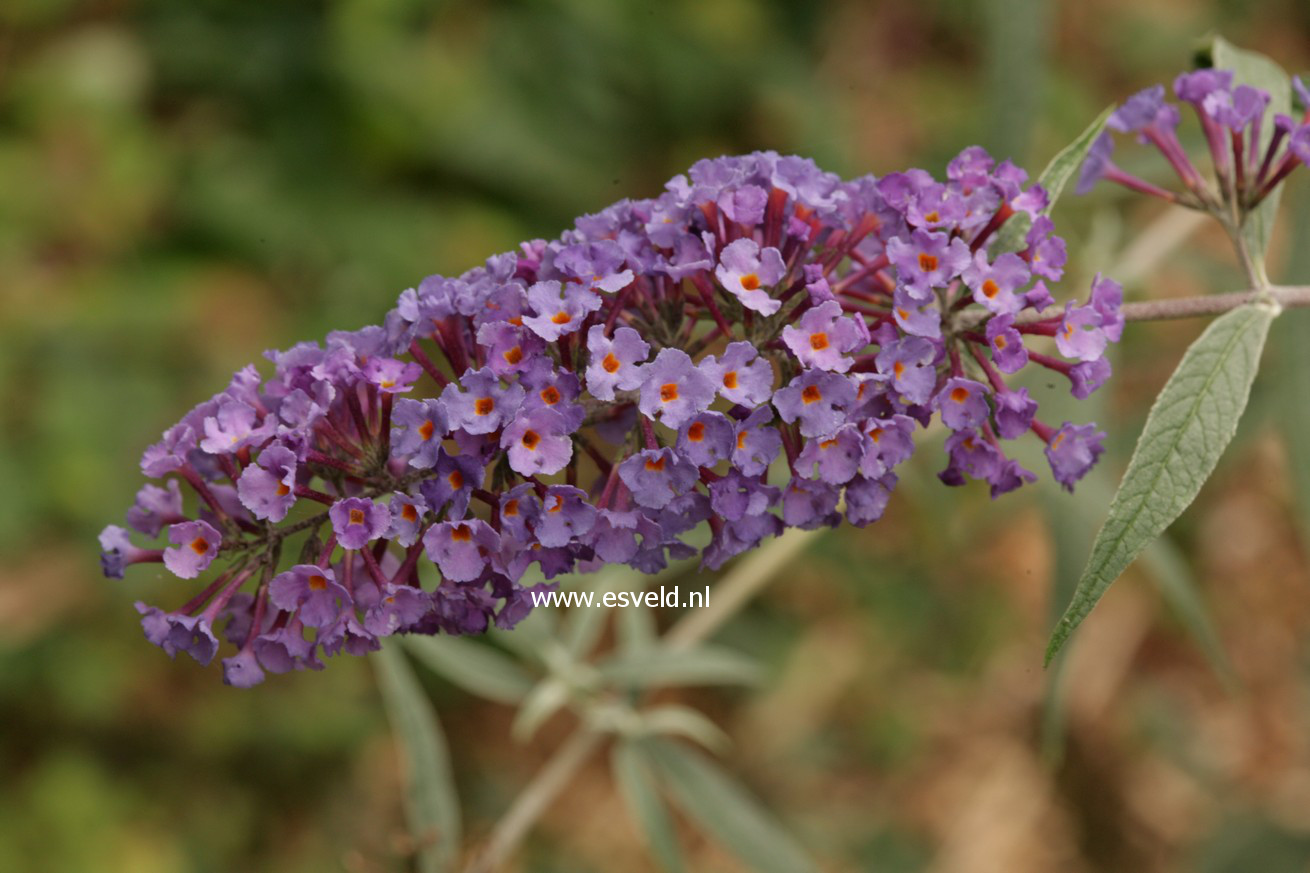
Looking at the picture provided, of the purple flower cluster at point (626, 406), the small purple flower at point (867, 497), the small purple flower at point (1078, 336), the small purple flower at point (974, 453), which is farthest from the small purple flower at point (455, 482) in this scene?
the small purple flower at point (1078, 336)

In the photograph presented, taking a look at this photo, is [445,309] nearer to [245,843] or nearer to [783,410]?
[783,410]

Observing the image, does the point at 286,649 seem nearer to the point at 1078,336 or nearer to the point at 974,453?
the point at 974,453

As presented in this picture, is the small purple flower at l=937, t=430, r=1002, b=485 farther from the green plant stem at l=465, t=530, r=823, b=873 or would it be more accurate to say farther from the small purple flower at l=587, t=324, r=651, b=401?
the green plant stem at l=465, t=530, r=823, b=873

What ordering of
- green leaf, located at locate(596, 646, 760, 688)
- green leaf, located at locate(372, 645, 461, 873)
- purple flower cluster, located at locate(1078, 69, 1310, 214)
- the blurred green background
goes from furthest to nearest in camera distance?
1. the blurred green background
2. green leaf, located at locate(596, 646, 760, 688)
3. green leaf, located at locate(372, 645, 461, 873)
4. purple flower cluster, located at locate(1078, 69, 1310, 214)

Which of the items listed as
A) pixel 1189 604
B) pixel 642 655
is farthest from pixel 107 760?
pixel 1189 604

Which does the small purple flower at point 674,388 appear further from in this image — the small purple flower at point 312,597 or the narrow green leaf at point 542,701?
the narrow green leaf at point 542,701

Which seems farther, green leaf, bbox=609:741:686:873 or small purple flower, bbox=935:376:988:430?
green leaf, bbox=609:741:686:873

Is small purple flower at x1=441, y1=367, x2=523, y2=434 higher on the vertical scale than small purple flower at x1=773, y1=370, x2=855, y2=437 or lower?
lower

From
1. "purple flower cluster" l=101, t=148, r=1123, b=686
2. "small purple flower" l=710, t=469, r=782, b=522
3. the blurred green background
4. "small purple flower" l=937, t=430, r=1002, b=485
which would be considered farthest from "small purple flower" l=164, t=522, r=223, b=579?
the blurred green background
